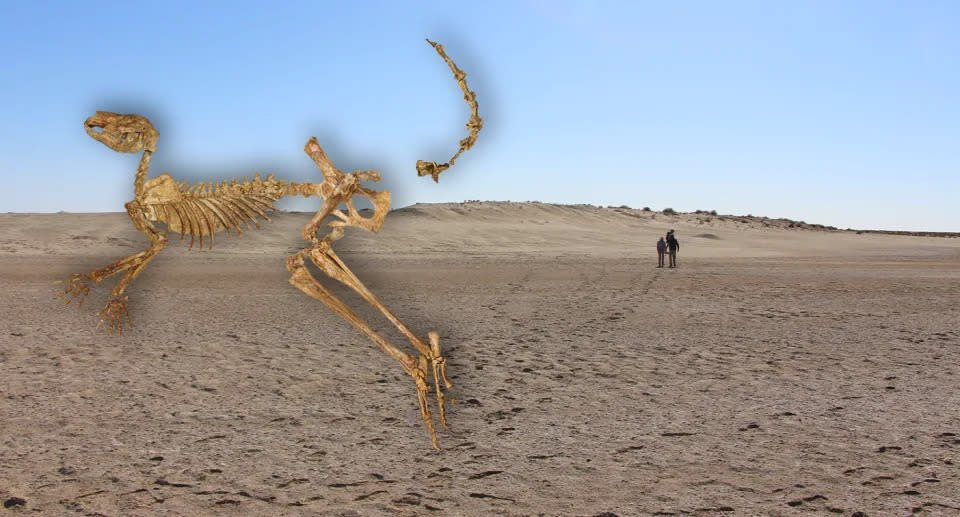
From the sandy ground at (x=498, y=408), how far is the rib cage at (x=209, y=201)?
1575 mm

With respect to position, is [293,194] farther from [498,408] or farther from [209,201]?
[498,408]

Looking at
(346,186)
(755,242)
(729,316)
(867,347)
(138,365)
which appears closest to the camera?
(346,186)

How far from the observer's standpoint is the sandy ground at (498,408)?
13.9ft

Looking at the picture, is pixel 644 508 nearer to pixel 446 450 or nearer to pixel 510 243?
pixel 446 450

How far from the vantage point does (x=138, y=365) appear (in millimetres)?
7566

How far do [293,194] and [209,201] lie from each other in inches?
35.9

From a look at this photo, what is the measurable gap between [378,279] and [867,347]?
12.9 metres

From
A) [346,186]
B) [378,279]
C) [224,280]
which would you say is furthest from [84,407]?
[378,279]

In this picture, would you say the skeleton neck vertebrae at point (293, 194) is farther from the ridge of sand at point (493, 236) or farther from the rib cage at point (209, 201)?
the ridge of sand at point (493, 236)

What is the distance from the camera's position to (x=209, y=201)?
20.8 ft

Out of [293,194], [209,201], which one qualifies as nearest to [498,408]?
[293,194]

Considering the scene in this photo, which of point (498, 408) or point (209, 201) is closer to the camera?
point (498, 408)

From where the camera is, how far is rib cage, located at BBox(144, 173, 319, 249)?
6.11 meters

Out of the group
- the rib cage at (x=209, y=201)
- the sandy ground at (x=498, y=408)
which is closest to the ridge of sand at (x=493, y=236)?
the sandy ground at (x=498, y=408)
